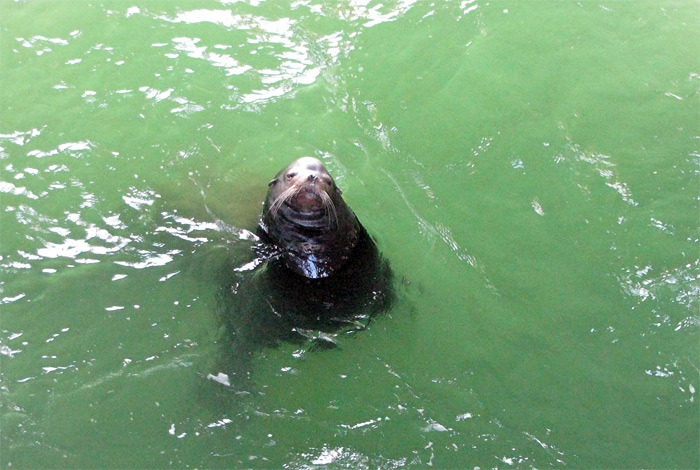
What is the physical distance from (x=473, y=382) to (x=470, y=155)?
8.62 ft

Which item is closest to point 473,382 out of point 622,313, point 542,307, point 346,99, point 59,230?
point 542,307

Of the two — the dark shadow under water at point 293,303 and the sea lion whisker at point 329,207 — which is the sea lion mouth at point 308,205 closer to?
the sea lion whisker at point 329,207

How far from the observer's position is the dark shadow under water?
17.1ft

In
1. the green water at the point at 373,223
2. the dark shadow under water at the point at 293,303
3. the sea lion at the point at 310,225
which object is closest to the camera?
the green water at the point at 373,223

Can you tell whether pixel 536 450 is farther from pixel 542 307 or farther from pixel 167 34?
pixel 167 34

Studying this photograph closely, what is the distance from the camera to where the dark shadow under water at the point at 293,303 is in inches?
206

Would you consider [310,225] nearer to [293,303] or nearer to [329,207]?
[329,207]

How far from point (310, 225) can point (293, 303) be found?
71cm

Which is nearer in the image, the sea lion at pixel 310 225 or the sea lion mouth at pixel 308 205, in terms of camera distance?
the sea lion mouth at pixel 308 205

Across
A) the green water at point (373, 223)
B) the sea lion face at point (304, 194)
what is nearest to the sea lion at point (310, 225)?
the sea lion face at point (304, 194)

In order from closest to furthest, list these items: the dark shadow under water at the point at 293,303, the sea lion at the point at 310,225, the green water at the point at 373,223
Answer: the green water at the point at 373,223 → the dark shadow under water at the point at 293,303 → the sea lion at the point at 310,225

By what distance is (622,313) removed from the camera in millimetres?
5477

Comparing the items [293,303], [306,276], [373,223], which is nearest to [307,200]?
[306,276]

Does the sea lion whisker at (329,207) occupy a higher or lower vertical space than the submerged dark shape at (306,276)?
higher
